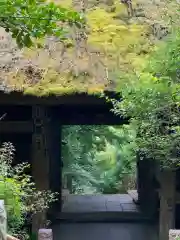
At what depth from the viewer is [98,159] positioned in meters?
16.5

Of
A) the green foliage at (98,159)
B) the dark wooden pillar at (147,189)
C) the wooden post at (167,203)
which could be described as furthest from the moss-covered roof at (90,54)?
the green foliage at (98,159)

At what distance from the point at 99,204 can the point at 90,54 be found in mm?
4807

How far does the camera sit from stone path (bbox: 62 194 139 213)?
993 cm

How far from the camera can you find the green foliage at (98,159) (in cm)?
1420

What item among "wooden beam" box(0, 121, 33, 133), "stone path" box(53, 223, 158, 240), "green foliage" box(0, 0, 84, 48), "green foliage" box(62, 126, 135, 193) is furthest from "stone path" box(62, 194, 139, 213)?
"green foliage" box(0, 0, 84, 48)

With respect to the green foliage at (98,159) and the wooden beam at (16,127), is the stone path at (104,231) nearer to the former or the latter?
the wooden beam at (16,127)

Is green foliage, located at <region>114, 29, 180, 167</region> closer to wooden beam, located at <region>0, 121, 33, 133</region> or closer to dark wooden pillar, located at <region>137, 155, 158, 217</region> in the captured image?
wooden beam, located at <region>0, 121, 33, 133</region>

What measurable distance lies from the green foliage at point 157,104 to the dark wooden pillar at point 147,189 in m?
3.54

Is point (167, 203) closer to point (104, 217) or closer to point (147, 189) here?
point (104, 217)

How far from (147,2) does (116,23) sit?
89 cm

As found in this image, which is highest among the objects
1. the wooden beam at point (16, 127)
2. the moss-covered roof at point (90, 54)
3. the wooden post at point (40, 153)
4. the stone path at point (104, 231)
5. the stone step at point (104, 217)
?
the moss-covered roof at point (90, 54)

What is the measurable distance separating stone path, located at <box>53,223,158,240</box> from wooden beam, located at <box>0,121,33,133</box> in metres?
1.98

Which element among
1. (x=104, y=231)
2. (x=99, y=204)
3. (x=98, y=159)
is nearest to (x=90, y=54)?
(x=104, y=231)

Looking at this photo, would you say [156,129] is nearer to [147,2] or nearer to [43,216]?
[43,216]
